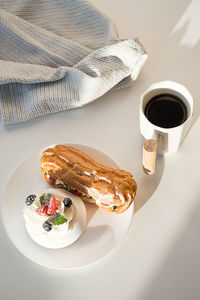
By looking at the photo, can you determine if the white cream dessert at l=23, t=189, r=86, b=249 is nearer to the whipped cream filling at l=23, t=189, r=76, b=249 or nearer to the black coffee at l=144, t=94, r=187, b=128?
the whipped cream filling at l=23, t=189, r=76, b=249

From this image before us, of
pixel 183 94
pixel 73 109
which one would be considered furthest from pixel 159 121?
pixel 73 109

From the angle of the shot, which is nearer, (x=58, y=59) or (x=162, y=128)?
(x=162, y=128)

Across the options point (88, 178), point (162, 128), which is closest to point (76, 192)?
point (88, 178)

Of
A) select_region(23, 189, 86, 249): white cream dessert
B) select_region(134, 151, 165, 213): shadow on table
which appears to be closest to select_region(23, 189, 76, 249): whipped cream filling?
select_region(23, 189, 86, 249): white cream dessert

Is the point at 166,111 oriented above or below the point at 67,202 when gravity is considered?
above

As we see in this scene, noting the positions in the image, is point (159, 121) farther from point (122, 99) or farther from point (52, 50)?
point (52, 50)

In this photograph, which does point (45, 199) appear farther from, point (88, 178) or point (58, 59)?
point (58, 59)
